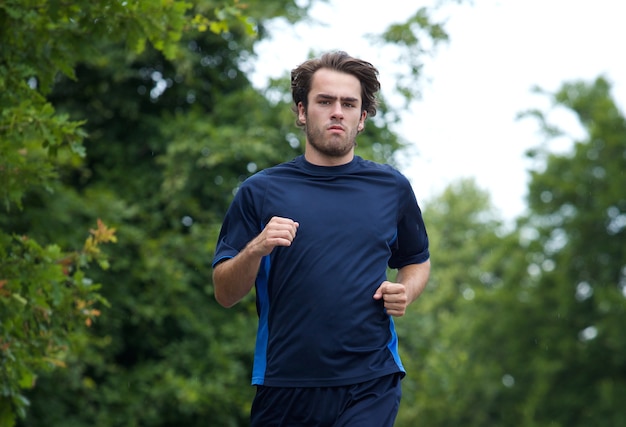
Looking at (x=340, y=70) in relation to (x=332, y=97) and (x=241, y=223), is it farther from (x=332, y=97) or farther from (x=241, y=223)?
(x=241, y=223)

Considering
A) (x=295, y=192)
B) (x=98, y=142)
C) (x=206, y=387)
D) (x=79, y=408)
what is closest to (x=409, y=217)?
(x=295, y=192)

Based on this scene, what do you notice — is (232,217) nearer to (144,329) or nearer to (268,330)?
(268,330)

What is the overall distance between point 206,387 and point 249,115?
11.3 ft

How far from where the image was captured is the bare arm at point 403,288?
374cm

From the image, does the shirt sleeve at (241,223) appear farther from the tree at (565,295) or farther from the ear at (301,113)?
the tree at (565,295)

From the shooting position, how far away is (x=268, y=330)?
3.84 m

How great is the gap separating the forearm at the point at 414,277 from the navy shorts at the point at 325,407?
457mm

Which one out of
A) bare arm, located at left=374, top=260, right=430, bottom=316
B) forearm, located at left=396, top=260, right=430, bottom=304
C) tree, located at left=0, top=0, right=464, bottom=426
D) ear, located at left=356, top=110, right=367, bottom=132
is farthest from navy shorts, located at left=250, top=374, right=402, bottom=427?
tree, located at left=0, top=0, right=464, bottom=426

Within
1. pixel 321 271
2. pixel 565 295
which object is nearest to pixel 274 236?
pixel 321 271

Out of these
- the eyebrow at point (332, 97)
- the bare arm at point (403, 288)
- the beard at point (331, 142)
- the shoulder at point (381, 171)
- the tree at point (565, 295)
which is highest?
the eyebrow at point (332, 97)

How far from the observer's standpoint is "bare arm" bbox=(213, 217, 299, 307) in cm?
349

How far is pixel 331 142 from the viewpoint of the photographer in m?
3.92

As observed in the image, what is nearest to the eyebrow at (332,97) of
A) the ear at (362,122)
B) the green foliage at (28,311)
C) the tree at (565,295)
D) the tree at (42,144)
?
the ear at (362,122)

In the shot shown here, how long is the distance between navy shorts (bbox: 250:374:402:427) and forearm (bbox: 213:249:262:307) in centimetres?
35
